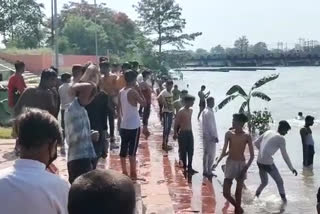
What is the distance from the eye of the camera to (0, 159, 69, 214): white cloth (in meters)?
2.81

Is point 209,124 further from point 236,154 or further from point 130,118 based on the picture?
point 130,118

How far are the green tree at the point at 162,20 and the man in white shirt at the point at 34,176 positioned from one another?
60540 millimetres

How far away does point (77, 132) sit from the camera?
6078mm

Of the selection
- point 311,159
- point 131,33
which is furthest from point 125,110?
point 131,33

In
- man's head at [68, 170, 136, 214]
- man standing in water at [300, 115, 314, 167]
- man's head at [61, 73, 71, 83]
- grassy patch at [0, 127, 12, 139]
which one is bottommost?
man standing in water at [300, 115, 314, 167]

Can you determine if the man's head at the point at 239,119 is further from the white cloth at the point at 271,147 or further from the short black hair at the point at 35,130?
the short black hair at the point at 35,130

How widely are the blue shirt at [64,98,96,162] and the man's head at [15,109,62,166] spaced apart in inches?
119

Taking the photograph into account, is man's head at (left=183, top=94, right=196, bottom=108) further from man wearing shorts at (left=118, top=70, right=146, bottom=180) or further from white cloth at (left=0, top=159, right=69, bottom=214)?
white cloth at (left=0, top=159, right=69, bottom=214)

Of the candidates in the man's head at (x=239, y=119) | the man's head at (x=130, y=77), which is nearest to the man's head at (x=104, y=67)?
the man's head at (x=130, y=77)

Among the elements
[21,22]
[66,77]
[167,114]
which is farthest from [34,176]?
[21,22]

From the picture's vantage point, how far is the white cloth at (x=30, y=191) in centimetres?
281

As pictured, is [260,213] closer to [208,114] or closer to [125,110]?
[208,114]

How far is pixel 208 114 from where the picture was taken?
1128 cm

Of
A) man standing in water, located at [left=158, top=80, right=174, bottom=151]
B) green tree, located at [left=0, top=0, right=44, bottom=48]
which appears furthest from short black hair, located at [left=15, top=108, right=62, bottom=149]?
green tree, located at [left=0, top=0, right=44, bottom=48]
